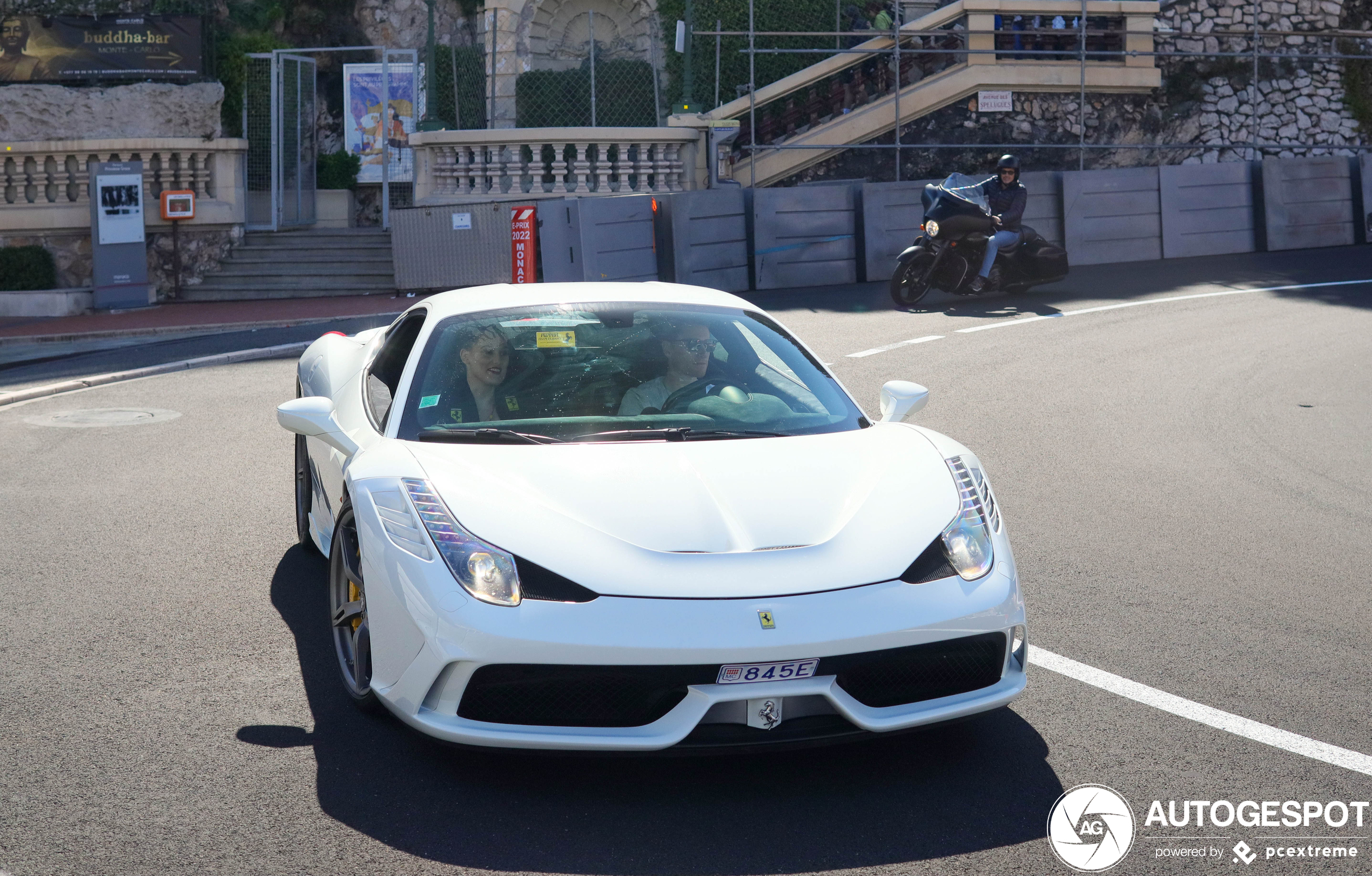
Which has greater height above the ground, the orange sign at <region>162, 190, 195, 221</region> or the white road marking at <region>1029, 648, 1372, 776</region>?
the orange sign at <region>162, 190, 195, 221</region>

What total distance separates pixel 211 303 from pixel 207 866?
19199mm

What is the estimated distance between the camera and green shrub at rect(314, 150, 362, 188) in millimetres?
28531

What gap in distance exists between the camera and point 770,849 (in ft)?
11.1

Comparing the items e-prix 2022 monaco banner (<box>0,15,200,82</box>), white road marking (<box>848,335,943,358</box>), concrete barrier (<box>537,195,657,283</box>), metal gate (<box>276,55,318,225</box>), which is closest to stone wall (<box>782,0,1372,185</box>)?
concrete barrier (<box>537,195,657,283</box>)

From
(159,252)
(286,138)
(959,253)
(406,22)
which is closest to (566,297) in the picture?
(959,253)

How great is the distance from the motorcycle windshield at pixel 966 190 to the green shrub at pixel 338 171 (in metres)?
16.0

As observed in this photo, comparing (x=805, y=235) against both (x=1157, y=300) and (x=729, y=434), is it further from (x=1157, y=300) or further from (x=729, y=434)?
(x=729, y=434)

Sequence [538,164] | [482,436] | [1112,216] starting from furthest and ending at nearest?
[538,164], [1112,216], [482,436]

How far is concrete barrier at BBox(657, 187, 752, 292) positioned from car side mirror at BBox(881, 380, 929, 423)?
1239 cm

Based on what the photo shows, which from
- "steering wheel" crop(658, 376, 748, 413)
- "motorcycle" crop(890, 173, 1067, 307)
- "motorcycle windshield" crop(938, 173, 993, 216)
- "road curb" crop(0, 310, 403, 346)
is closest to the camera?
"steering wheel" crop(658, 376, 748, 413)

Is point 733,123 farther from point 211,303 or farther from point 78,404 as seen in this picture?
point 78,404

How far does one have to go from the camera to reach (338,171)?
2900 centimetres

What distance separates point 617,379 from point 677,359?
27 cm

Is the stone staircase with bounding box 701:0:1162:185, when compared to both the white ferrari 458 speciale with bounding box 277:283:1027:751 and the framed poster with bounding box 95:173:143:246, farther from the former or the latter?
the white ferrari 458 speciale with bounding box 277:283:1027:751
